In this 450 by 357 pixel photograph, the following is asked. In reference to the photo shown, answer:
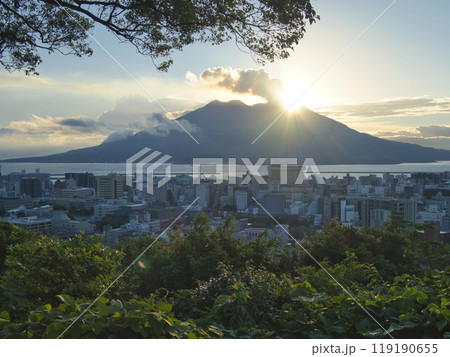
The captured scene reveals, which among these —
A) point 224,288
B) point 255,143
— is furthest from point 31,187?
point 224,288

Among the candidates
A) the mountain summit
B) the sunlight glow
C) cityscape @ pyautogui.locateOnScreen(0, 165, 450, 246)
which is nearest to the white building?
cityscape @ pyautogui.locateOnScreen(0, 165, 450, 246)

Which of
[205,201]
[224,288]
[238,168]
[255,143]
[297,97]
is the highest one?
[297,97]

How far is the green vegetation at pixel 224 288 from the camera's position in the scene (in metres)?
1.93

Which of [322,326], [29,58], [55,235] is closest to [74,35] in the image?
[29,58]

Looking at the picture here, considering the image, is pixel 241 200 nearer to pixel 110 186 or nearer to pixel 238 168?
pixel 238 168

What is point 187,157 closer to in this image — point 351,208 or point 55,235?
point 55,235

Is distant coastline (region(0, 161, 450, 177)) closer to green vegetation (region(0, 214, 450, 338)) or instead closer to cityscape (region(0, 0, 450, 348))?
cityscape (region(0, 0, 450, 348))

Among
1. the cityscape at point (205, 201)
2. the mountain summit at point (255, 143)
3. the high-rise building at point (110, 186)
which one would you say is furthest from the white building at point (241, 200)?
the high-rise building at point (110, 186)

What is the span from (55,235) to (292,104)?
3.65 metres

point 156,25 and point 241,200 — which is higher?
point 156,25

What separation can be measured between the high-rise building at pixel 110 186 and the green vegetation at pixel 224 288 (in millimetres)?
Result: 713

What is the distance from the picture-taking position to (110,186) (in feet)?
17.7

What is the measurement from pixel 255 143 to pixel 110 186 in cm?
218

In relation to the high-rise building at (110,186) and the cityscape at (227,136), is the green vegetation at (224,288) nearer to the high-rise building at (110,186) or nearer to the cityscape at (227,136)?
the cityscape at (227,136)
